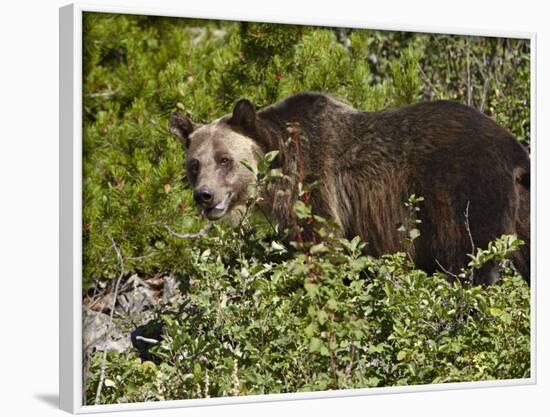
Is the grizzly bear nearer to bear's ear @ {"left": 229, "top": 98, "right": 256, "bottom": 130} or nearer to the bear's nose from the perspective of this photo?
bear's ear @ {"left": 229, "top": 98, "right": 256, "bottom": 130}

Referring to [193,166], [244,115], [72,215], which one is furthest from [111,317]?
[244,115]

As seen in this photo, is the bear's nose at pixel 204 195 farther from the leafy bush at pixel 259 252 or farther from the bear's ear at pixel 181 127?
the bear's ear at pixel 181 127

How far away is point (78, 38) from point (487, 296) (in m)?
3.27

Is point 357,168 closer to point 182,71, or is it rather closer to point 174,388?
point 182,71

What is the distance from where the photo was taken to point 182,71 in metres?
7.65

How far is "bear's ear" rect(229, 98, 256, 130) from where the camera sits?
7.56m

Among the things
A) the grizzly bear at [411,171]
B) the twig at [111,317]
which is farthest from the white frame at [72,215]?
the grizzly bear at [411,171]

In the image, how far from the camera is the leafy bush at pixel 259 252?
273 inches

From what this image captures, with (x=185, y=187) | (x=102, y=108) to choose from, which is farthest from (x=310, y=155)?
(x=102, y=108)

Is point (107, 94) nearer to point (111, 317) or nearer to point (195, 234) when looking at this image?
point (195, 234)

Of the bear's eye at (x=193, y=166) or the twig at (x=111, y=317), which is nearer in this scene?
the twig at (x=111, y=317)

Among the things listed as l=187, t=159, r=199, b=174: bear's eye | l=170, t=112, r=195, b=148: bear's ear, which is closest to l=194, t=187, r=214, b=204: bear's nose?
l=187, t=159, r=199, b=174: bear's eye

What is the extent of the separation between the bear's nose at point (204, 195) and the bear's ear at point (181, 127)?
1.13ft

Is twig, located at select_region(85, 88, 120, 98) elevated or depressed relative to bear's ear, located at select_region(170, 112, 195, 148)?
elevated
